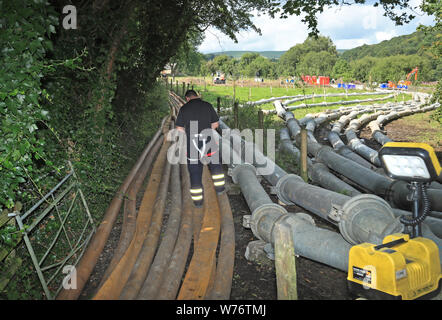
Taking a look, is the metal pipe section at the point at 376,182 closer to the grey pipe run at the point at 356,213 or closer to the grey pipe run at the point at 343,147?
the grey pipe run at the point at 356,213

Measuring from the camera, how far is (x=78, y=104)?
229 inches

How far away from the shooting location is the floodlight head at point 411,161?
261 cm

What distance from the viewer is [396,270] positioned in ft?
9.06

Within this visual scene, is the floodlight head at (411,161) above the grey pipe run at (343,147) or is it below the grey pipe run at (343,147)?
above

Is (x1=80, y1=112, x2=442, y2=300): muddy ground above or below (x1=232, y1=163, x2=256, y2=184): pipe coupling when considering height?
below

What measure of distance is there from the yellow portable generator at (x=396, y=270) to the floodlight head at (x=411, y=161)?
661 mm

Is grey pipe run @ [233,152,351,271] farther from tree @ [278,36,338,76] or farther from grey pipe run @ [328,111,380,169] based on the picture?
tree @ [278,36,338,76]

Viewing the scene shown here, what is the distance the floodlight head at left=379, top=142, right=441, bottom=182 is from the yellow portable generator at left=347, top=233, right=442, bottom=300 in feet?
2.17

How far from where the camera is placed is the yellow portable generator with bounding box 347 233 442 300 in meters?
2.79

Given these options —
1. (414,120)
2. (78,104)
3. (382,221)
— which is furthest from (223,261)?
(414,120)

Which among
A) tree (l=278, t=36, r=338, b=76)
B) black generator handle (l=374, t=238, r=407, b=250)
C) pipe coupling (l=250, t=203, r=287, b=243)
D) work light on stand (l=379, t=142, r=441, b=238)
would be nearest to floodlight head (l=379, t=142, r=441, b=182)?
work light on stand (l=379, t=142, r=441, b=238)

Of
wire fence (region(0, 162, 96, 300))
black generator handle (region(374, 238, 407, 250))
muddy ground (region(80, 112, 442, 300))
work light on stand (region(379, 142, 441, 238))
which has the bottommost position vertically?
muddy ground (region(80, 112, 442, 300))

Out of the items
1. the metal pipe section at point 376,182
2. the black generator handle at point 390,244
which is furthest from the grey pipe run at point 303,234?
the metal pipe section at point 376,182
